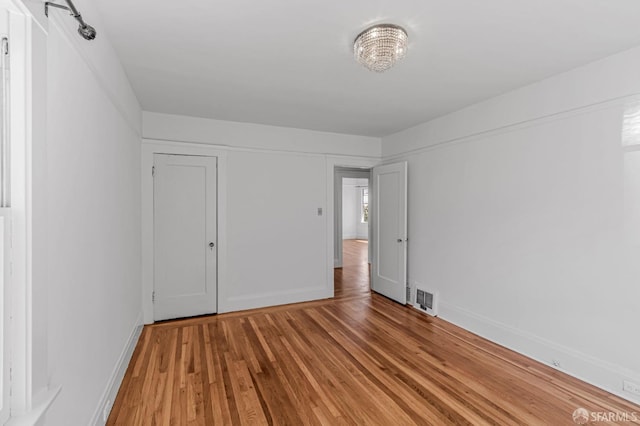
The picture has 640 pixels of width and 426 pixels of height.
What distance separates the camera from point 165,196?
366cm

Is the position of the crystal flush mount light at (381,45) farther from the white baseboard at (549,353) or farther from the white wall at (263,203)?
the white baseboard at (549,353)

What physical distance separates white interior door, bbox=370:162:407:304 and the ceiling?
1.33m

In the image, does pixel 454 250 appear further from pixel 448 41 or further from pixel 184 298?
pixel 184 298

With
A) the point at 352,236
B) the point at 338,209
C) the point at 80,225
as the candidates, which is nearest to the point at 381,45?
the point at 80,225

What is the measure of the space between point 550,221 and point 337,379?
2.37m

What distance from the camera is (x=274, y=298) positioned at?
4199 millimetres

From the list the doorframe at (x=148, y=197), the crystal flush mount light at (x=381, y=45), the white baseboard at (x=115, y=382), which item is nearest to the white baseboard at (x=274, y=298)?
the doorframe at (x=148, y=197)

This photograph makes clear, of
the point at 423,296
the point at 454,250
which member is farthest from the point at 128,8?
the point at 423,296

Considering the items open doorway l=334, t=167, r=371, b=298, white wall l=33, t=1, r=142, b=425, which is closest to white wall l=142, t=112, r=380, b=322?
open doorway l=334, t=167, r=371, b=298

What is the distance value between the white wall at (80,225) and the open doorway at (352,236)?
3.28 meters

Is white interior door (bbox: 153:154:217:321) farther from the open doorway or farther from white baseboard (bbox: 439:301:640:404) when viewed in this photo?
white baseboard (bbox: 439:301:640:404)

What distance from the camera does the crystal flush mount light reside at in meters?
1.87

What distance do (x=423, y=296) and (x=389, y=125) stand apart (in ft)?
8.08

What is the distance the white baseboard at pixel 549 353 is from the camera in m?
2.22
